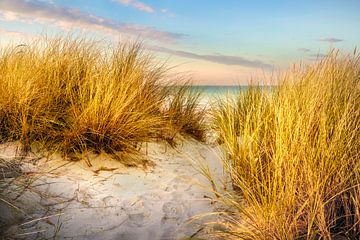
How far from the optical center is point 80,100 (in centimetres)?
367

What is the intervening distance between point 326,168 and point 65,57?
3000 millimetres

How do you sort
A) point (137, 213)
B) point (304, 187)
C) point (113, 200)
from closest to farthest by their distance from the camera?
point (304, 187) < point (137, 213) < point (113, 200)

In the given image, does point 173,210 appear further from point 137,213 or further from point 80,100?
point 80,100

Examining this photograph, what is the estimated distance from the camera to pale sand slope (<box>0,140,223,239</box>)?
2504 mm

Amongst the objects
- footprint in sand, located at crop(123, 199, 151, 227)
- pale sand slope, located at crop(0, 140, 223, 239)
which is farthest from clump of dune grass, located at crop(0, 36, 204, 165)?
footprint in sand, located at crop(123, 199, 151, 227)

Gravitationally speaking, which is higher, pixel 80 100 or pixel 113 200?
pixel 80 100

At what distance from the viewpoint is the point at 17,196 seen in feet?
8.75

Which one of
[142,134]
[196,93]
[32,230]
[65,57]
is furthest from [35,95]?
[196,93]

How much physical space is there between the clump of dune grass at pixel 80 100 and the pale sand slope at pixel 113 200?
7.9 inches

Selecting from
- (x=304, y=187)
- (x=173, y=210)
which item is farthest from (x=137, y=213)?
(x=304, y=187)

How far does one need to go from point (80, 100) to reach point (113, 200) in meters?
1.17

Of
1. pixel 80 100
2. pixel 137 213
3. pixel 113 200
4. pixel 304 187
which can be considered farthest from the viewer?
pixel 80 100

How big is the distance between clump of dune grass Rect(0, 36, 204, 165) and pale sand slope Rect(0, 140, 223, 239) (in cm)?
20

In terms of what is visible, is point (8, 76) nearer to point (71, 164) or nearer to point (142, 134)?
point (71, 164)
